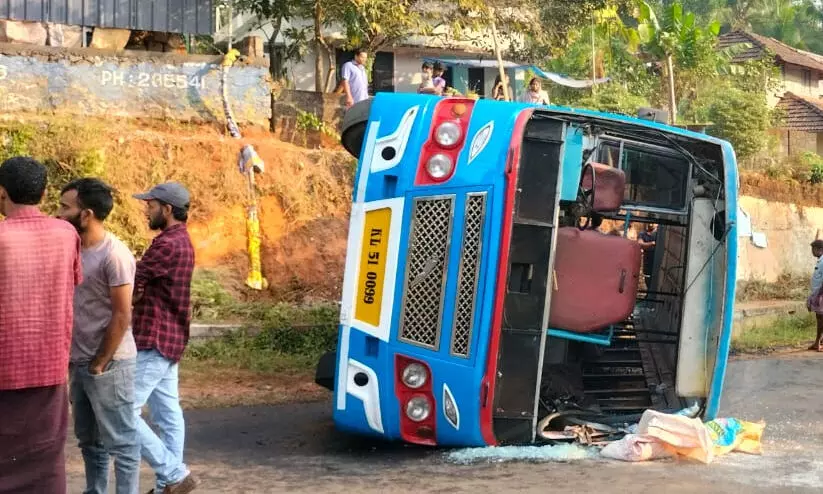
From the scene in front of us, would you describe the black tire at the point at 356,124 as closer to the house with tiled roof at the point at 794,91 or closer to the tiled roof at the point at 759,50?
the house with tiled roof at the point at 794,91

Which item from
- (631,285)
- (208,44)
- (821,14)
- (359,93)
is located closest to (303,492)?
(631,285)

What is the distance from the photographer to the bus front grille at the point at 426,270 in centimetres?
677

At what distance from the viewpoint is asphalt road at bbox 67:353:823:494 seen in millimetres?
6300

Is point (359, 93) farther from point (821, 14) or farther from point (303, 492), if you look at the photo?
point (821, 14)

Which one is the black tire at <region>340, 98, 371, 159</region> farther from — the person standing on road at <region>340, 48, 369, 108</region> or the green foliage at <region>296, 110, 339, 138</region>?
the person standing on road at <region>340, 48, 369, 108</region>

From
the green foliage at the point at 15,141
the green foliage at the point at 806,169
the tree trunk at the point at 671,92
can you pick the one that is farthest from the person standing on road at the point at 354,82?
the green foliage at the point at 806,169

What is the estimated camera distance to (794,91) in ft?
131

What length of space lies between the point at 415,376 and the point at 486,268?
0.76 metres

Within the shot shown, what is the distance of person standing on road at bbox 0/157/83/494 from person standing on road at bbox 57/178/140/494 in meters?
0.53

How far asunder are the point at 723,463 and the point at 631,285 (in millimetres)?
1220

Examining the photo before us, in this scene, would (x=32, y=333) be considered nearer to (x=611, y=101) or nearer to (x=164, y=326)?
(x=164, y=326)

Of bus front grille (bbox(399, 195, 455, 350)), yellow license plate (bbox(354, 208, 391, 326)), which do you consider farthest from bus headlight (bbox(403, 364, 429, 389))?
yellow license plate (bbox(354, 208, 391, 326))

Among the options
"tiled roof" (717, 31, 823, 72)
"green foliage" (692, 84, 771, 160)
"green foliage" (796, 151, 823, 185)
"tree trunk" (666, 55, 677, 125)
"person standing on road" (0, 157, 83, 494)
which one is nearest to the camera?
"person standing on road" (0, 157, 83, 494)

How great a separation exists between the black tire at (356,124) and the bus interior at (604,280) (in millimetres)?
1170
